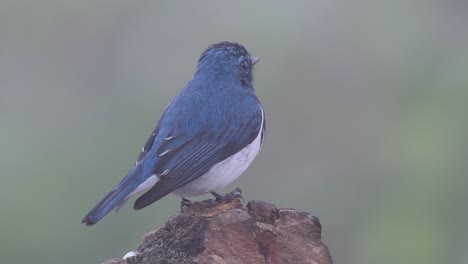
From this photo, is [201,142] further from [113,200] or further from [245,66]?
[245,66]

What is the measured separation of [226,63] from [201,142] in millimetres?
810

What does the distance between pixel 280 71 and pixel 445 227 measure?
2.37 m

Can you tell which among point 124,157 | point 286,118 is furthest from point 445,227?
point 124,157

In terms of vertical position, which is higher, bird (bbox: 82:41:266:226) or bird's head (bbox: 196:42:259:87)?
bird's head (bbox: 196:42:259:87)

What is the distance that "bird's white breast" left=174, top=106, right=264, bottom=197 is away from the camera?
6.21 metres

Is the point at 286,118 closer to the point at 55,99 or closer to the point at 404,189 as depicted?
the point at 404,189

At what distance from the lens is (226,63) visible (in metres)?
6.80

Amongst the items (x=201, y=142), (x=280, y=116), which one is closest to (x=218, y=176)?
(x=201, y=142)

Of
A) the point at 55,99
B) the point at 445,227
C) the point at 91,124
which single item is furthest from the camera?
the point at 55,99

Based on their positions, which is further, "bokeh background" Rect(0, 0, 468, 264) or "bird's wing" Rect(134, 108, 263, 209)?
"bokeh background" Rect(0, 0, 468, 264)

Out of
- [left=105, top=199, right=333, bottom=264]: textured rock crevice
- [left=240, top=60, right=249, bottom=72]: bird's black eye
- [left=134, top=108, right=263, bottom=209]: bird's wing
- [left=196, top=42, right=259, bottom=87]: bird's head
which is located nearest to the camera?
[left=105, top=199, right=333, bottom=264]: textured rock crevice

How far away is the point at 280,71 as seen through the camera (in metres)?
9.80

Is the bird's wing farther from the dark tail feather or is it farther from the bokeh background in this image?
the bokeh background

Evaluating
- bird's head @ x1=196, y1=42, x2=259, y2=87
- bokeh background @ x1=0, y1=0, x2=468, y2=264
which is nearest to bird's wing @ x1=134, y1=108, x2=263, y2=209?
bird's head @ x1=196, y1=42, x2=259, y2=87
